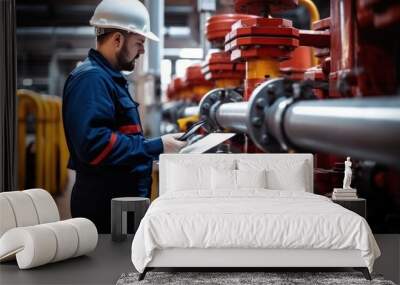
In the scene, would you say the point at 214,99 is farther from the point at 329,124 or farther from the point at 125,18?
the point at 329,124

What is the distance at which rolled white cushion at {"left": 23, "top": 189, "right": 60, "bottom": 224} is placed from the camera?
3571 millimetres

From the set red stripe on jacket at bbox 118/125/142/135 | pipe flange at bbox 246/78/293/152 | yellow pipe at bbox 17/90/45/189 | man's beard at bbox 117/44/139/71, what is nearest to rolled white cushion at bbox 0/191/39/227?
red stripe on jacket at bbox 118/125/142/135

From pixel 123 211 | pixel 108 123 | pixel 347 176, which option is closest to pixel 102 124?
pixel 108 123

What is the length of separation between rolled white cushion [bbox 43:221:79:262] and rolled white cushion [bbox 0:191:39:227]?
0.21 metres

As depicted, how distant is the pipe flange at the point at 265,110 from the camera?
3.31 ft

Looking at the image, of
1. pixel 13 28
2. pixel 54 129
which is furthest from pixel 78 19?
pixel 13 28

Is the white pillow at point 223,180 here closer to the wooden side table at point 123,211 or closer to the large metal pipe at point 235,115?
the wooden side table at point 123,211

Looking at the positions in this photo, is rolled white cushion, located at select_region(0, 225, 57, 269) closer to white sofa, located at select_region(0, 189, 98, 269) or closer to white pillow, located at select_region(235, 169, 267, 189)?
white sofa, located at select_region(0, 189, 98, 269)

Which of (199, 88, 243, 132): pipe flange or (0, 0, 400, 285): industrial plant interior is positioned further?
(0, 0, 400, 285): industrial plant interior

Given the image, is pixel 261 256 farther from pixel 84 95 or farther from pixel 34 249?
pixel 84 95

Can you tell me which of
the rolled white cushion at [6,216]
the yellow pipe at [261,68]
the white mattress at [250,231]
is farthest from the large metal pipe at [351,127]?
the rolled white cushion at [6,216]

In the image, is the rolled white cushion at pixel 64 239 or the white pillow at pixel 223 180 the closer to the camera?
the rolled white cushion at pixel 64 239

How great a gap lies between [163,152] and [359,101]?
3015 millimetres

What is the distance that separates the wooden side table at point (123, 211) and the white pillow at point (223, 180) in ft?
1.30
